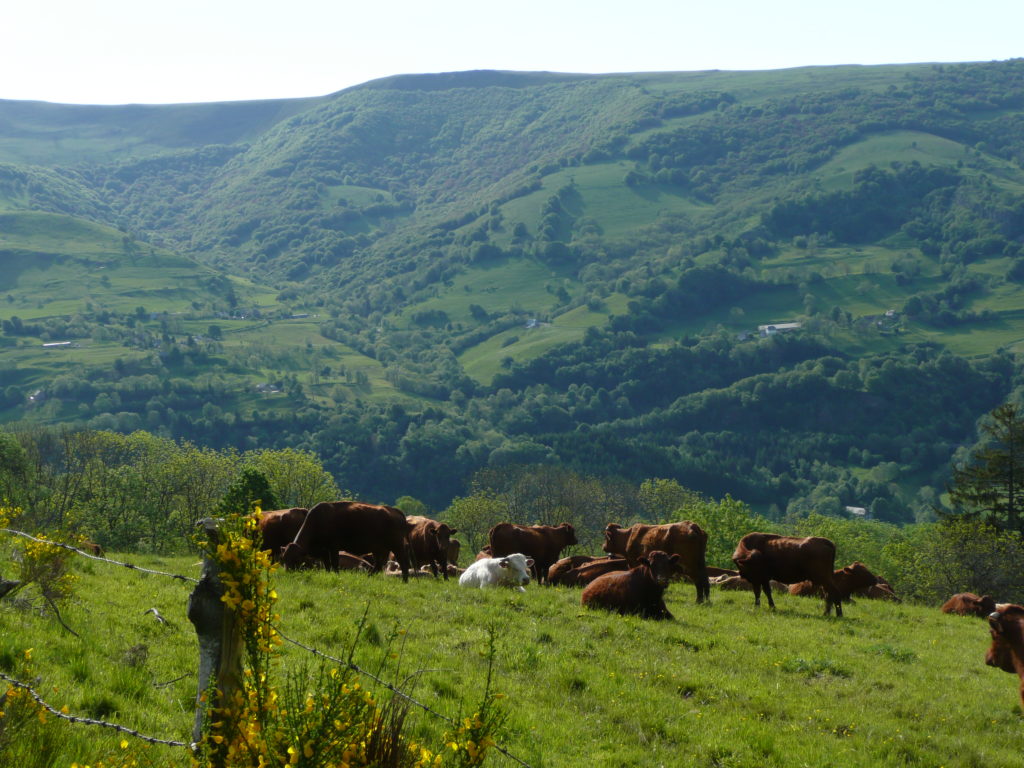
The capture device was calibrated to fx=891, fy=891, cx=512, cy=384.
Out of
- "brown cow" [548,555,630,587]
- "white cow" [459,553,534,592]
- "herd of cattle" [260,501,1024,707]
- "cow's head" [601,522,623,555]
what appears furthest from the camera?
"cow's head" [601,522,623,555]

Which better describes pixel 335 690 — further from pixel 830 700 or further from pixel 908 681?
pixel 908 681

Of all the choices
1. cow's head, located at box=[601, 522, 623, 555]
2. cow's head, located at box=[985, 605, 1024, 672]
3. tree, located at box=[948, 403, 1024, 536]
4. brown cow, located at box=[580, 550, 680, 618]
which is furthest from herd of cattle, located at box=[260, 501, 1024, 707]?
tree, located at box=[948, 403, 1024, 536]

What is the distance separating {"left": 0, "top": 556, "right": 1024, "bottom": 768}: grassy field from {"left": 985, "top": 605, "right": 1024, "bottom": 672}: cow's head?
0.83 m

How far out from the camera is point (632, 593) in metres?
19.9

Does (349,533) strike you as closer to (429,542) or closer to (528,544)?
(429,542)

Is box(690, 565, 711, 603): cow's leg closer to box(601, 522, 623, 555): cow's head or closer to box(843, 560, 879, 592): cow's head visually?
box(601, 522, 623, 555): cow's head

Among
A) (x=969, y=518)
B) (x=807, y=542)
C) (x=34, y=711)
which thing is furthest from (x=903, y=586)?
(x=34, y=711)

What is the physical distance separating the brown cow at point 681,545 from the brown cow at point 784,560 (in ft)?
3.61

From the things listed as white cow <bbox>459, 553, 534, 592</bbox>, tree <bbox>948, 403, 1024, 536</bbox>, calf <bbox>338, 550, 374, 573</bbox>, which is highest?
white cow <bbox>459, 553, 534, 592</bbox>

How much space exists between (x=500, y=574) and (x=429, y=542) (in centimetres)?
487

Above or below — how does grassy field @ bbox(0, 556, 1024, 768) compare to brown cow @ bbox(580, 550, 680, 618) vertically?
above

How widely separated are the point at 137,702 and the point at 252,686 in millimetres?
4612

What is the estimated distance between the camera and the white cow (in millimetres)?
23984

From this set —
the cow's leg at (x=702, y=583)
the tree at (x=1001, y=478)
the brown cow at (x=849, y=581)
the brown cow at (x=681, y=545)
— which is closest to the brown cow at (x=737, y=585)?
the brown cow at (x=849, y=581)
